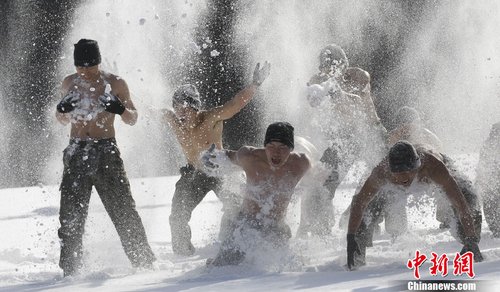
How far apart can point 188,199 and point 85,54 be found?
1655 millimetres

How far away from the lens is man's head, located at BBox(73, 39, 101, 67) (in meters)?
6.59

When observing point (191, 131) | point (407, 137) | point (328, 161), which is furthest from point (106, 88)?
point (407, 137)

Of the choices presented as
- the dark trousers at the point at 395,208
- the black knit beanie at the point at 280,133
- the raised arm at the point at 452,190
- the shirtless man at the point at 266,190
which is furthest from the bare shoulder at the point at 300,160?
the raised arm at the point at 452,190

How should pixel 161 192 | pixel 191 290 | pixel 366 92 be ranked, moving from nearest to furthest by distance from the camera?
pixel 191 290
pixel 366 92
pixel 161 192

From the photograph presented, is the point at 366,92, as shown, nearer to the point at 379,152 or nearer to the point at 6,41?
the point at 379,152

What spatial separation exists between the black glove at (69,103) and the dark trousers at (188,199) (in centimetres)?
141

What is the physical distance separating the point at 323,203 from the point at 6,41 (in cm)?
1233

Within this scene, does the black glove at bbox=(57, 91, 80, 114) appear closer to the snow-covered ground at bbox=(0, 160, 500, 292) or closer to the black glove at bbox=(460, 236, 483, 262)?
the snow-covered ground at bbox=(0, 160, 500, 292)

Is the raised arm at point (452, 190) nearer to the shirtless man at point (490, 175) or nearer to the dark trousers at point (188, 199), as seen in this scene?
the shirtless man at point (490, 175)

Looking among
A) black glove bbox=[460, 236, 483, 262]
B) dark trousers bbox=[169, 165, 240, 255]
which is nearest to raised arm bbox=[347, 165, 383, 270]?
black glove bbox=[460, 236, 483, 262]

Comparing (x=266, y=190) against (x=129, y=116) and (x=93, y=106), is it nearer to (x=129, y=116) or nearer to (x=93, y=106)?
(x=129, y=116)

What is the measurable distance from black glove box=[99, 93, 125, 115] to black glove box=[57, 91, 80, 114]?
19cm

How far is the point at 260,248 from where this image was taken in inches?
253

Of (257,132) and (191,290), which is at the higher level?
(257,132)
